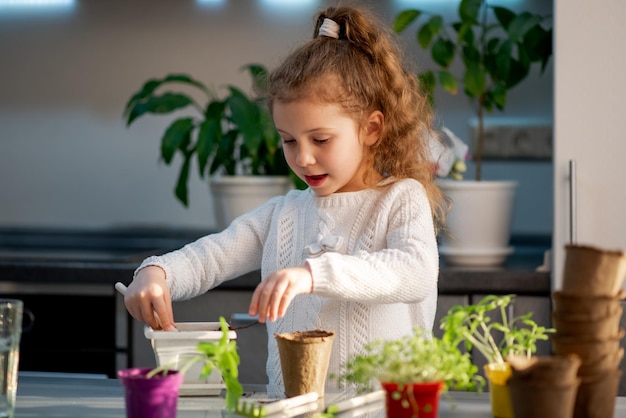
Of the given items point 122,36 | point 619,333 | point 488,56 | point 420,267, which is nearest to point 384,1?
point 488,56

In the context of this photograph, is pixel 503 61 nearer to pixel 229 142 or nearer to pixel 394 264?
pixel 229 142

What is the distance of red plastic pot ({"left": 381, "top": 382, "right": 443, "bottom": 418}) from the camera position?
0.85 m

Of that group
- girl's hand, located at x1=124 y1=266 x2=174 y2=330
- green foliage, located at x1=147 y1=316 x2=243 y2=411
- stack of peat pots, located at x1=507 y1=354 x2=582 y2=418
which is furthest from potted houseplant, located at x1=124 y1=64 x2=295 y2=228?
stack of peat pots, located at x1=507 y1=354 x2=582 y2=418

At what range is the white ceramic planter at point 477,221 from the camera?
7.24 ft

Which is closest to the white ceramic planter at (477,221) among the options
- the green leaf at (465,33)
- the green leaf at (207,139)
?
the green leaf at (465,33)

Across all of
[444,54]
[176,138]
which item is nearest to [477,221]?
[444,54]

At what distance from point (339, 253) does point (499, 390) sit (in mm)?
478

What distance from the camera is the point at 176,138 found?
240 centimetres

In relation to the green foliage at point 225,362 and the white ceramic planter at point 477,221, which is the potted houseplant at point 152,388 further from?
the white ceramic planter at point 477,221

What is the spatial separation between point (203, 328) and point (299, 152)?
1.04 ft

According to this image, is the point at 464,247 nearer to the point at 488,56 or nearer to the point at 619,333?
the point at 488,56

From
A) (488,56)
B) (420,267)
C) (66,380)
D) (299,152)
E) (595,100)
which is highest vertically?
(488,56)

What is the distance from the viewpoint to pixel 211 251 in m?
1.50

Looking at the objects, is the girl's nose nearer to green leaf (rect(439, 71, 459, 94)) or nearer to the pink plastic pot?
the pink plastic pot
